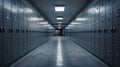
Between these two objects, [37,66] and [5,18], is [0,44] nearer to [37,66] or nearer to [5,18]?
[5,18]

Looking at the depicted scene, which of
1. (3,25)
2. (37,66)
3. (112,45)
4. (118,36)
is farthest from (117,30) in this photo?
(3,25)

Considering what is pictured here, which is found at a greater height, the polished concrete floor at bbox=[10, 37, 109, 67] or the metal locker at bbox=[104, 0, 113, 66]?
the metal locker at bbox=[104, 0, 113, 66]

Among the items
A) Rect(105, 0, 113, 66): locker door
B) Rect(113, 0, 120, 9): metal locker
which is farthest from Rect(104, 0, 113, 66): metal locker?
Rect(113, 0, 120, 9): metal locker

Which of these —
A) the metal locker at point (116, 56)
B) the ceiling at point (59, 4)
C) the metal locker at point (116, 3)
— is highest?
the ceiling at point (59, 4)

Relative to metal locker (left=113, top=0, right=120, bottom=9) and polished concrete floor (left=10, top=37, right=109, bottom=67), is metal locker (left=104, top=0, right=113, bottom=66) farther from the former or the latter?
polished concrete floor (left=10, top=37, right=109, bottom=67)

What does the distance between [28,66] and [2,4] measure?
1804 mm

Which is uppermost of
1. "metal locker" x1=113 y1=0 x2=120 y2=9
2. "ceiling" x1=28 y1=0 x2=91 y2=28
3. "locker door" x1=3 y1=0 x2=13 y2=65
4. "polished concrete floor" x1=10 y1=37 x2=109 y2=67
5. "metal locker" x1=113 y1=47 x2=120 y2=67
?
"ceiling" x1=28 y1=0 x2=91 y2=28

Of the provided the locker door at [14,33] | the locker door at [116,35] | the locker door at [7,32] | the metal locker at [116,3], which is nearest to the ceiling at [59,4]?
the locker door at [14,33]

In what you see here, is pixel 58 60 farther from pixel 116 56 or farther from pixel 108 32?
pixel 116 56

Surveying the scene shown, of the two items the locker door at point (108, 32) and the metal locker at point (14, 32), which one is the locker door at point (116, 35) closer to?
the locker door at point (108, 32)

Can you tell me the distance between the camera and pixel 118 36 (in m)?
3.54

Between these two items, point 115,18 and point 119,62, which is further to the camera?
point 115,18

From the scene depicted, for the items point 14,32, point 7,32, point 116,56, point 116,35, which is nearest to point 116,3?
point 116,35

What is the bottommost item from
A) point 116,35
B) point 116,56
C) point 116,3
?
point 116,56
